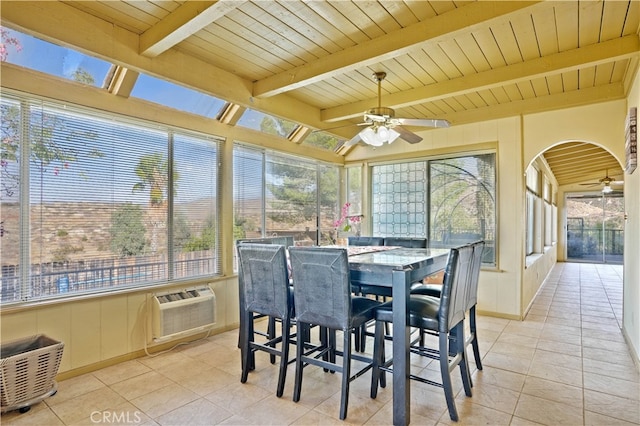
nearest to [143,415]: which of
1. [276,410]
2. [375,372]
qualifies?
[276,410]

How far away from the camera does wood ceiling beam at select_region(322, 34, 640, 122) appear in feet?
9.04


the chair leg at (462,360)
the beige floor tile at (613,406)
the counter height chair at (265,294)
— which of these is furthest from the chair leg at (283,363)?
the beige floor tile at (613,406)

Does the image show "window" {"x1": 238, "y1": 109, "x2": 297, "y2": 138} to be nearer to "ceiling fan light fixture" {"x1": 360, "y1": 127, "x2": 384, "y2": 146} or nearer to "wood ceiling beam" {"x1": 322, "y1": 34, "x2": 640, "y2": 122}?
"wood ceiling beam" {"x1": 322, "y1": 34, "x2": 640, "y2": 122}

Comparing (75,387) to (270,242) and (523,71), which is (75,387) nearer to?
(270,242)

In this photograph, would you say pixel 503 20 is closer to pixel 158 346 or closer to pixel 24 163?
pixel 24 163

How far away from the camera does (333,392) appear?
2.57 meters

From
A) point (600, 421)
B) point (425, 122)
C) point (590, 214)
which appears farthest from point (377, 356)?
point (590, 214)

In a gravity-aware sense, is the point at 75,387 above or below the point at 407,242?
below

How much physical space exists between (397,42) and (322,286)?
6.25 ft

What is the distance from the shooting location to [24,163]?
102 inches

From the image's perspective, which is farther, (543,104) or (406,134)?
(543,104)

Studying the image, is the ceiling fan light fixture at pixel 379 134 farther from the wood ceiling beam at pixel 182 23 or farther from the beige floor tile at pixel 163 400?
the beige floor tile at pixel 163 400

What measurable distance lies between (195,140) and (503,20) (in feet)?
9.73

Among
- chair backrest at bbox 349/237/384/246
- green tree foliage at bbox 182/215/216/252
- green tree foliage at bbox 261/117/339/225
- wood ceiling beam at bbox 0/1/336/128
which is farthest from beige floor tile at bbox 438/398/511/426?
wood ceiling beam at bbox 0/1/336/128
